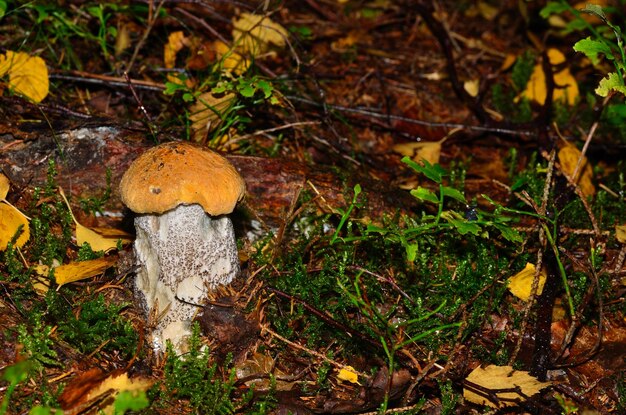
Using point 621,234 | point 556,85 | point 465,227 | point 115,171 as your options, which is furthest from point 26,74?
point 556,85

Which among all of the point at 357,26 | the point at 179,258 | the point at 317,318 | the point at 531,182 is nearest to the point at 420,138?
the point at 531,182

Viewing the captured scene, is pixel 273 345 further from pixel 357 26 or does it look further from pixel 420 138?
pixel 357 26

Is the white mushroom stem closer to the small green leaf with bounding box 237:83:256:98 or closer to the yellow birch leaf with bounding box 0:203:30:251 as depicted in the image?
the yellow birch leaf with bounding box 0:203:30:251

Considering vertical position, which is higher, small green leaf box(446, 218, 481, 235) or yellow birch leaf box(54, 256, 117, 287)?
small green leaf box(446, 218, 481, 235)

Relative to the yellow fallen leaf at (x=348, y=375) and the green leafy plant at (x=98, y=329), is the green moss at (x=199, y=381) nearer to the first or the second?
the green leafy plant at (x=98, y=329)

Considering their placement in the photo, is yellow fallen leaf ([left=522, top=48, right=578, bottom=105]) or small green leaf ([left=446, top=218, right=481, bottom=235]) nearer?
small green leaf ([left=446, top=218, right=481, bottom=235])

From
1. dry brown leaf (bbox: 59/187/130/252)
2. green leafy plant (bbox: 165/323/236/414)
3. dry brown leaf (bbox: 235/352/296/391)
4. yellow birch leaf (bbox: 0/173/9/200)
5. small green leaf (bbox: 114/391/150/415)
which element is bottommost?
dry brown leaf (bbox: 235/352/296/391)

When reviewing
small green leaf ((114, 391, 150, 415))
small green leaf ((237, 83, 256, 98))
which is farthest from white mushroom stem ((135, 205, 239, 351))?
small green leaf ((237, 83, 256, 98))

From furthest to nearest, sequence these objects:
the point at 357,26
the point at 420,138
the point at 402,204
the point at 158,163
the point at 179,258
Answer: the point at 357,26, the point at 420,138, the point at 402,204, the point at 179,258, the point at 158,163
